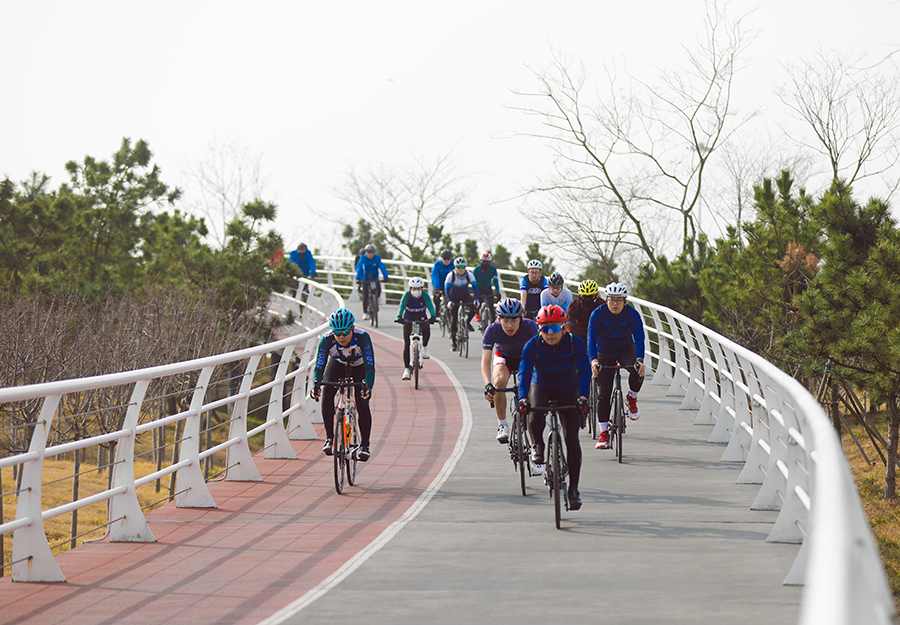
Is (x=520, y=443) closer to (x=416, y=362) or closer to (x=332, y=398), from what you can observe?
(x=332, y=398)

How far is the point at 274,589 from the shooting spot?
24.4 ft

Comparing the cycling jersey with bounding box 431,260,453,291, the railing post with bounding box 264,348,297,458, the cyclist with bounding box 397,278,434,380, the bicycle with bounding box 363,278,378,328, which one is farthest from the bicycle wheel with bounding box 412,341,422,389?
the bicycle with bounding box 363,278,378,328

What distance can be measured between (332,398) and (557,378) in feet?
9.95

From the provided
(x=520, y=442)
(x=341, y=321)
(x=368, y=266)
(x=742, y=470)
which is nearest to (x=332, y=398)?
(x=341, y=321)

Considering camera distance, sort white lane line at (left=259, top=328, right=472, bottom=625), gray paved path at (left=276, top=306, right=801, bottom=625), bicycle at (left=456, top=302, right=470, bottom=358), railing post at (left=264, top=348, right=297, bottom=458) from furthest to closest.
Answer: bicycle at (left=456, top=302, right=470, bottom=358)
railing post at (left=264, top=348, right=297, bottom=458)
white lane line at (left=259, top=328, right=472, bottom=625)
gray paved path at (left=276, top=306, right=801, bottom=625)

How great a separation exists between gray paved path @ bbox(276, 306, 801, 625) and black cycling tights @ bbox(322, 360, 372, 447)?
1.15 metres

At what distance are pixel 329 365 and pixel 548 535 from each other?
358 cm

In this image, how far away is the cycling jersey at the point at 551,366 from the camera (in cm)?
978

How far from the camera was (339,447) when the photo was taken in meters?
11.5

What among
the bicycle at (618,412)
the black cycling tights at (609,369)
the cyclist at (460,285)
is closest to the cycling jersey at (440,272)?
the cyclist at (460,285)

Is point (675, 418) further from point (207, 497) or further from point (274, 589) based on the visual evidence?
point (274, 589)

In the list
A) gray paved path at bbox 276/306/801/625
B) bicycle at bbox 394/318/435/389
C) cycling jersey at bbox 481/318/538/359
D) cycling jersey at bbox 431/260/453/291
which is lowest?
gray paved path at bbox 276/306/801/625

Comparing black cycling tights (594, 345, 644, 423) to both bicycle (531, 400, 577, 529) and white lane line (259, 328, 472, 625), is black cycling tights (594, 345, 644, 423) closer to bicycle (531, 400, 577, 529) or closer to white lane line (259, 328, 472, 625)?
white lane line (259, 328, 472, 625)

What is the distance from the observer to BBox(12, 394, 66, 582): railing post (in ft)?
24.5
